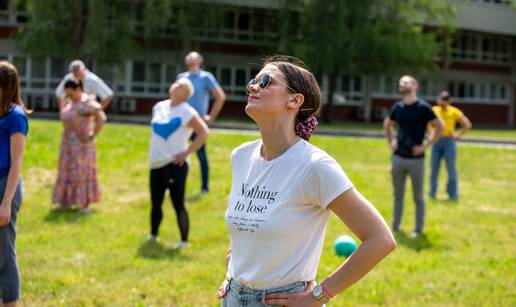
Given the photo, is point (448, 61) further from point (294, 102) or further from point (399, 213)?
point (294, 102)

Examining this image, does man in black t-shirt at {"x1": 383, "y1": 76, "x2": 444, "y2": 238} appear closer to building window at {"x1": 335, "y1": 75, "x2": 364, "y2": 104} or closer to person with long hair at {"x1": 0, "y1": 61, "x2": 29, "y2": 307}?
person with long hair at {"x1": 0, "y1": 61, "x2": 29, "y2": 307}

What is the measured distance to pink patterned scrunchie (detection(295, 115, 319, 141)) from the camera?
10.4 feet

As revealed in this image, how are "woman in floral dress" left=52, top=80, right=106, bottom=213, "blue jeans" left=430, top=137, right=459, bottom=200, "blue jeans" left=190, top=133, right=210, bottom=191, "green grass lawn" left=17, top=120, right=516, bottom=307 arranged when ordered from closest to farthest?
"green grass lawn" left=17, top=120, right=516, bottom=307
"woman in floral dress" left=52, top=80, right=106, bottom=213
"blue jeans" left=190, top=133, right=210, bottom=191
"blue jeans" left=430, top=137, right=459, bottom=200

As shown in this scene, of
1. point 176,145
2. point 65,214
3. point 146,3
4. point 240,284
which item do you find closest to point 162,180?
point 176,145

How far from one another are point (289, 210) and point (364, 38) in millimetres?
36209

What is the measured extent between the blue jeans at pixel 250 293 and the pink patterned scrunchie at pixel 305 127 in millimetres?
664

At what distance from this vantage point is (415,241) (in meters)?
9.20

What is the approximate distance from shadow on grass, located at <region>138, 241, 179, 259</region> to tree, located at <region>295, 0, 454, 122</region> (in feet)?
93.9

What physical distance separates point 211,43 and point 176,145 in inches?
1355

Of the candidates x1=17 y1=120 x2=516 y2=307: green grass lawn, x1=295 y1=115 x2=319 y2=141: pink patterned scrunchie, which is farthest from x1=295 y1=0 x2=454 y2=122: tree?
x1=295 y1=115 x2=319 y2=141: pink patterned scrunchie

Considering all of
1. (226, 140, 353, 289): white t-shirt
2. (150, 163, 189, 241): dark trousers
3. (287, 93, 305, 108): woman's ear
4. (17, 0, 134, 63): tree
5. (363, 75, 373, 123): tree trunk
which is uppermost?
(17, 0, 134, 63): tree

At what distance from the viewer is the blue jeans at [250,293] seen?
3.01 m

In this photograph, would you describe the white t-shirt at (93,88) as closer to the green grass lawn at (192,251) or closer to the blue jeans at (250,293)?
the green grass lawn at (192,251)

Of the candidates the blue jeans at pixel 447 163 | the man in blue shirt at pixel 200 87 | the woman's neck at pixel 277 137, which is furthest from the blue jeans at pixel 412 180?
the woman's neck at pixel 277 137
